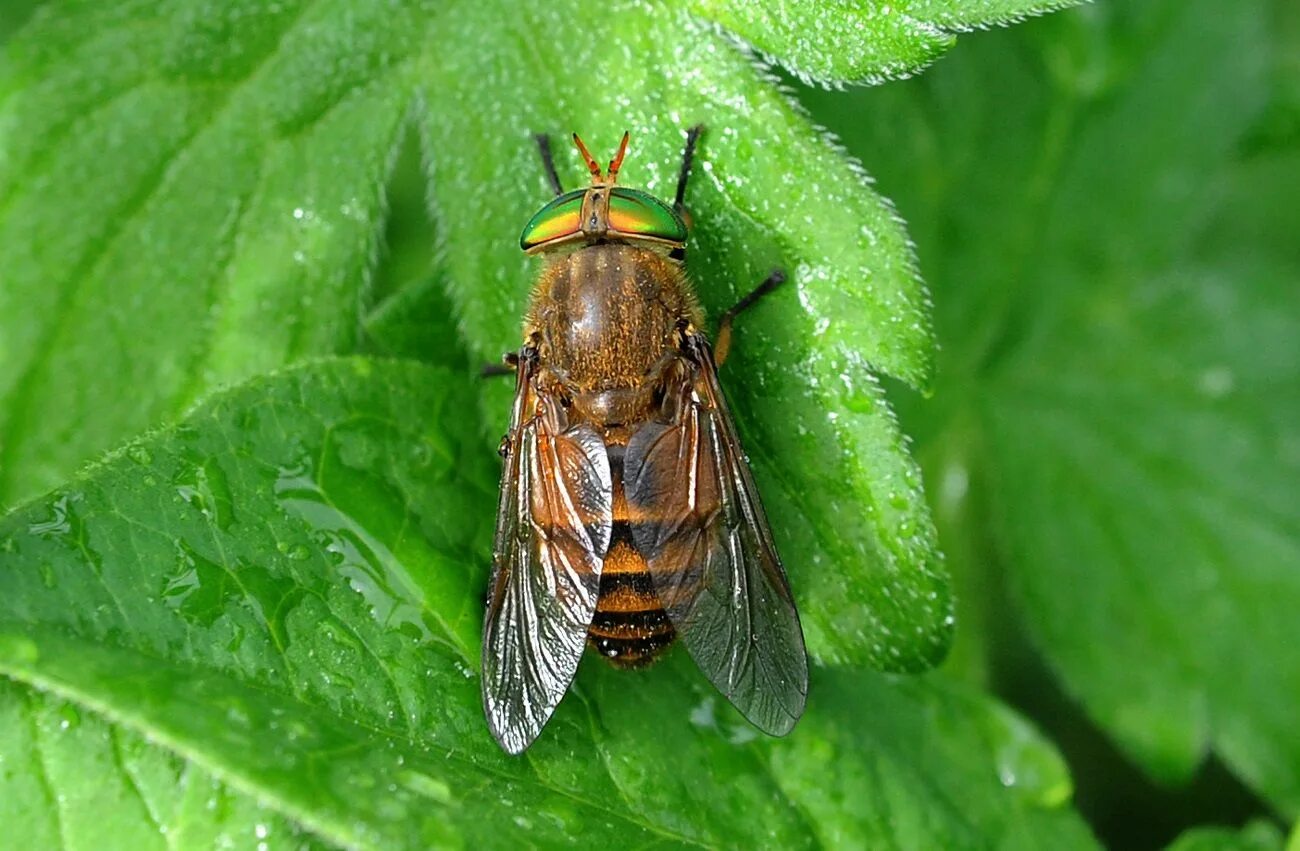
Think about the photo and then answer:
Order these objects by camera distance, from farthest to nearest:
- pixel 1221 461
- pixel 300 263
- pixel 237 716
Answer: pixel 1221 461 < pixel 300 263 < pixel 237 716

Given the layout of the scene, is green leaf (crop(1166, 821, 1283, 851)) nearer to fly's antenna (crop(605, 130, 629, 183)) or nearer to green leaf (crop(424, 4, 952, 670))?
green leaf (crop(424, 4, 952, 670))

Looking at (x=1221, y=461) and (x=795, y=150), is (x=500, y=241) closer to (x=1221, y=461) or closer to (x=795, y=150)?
(x=795, y=150)

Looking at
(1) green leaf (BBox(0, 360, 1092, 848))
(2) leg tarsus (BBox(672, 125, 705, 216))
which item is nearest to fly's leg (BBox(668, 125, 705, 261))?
(2) leg tarsus (BBox(672, 125, 705, 216))

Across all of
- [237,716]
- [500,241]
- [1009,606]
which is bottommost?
[1009,606]

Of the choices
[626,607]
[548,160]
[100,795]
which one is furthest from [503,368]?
[100,795]

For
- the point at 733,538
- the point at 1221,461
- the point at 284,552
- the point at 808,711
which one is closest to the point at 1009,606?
the point at 1221,461

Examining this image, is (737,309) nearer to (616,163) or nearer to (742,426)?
(742,426)

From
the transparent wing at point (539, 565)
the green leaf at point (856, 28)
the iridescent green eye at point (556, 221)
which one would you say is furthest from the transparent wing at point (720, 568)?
the green leaf at point (856, 28)

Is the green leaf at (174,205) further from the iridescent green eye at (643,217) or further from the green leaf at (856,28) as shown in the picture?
the green leaf at (856,28)
